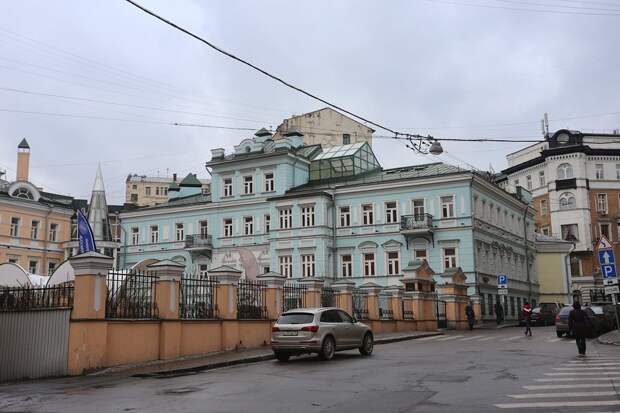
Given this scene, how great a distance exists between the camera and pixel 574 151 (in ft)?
235

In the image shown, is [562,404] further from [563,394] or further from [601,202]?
[601,202]

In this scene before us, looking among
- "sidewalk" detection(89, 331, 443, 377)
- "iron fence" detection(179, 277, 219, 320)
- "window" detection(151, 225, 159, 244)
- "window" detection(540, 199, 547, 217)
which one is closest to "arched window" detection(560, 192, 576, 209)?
"window" detection(540, 199, 547, 217)

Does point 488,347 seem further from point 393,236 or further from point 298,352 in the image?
point 393,236

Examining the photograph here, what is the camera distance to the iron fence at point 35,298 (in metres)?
17.2

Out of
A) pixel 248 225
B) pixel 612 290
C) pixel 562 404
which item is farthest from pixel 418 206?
pixel 562 404

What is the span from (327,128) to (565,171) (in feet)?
88.8

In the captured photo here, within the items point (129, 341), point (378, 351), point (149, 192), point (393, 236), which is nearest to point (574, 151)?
point (393, 236)

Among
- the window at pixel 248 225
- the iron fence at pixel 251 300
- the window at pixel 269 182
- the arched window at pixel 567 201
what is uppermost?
the arched window at pixel 567 201

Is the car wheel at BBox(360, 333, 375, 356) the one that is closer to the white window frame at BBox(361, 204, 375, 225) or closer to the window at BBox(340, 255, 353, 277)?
the white window frame at BBox(361, 204, 375, 225)

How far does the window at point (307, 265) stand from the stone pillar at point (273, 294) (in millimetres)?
24823

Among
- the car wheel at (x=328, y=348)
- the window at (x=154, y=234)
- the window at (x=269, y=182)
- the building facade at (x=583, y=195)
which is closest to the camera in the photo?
the car wheel at (x=328, y=348)

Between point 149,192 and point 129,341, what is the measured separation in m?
105

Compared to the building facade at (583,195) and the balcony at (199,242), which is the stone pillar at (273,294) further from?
the building facade at (583,195)

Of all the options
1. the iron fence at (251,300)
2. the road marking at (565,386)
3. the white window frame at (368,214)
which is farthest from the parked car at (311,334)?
the white window frame at (368,214)
